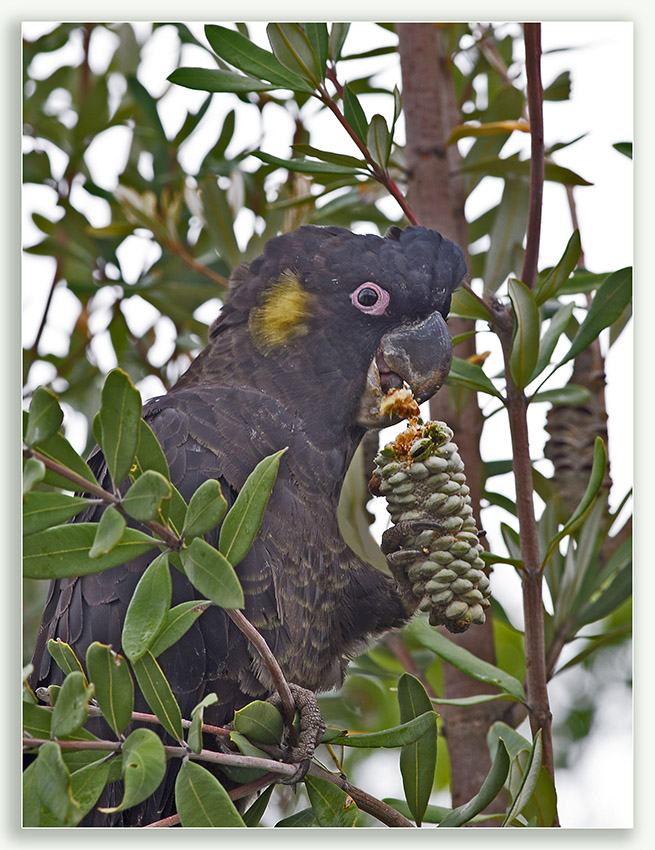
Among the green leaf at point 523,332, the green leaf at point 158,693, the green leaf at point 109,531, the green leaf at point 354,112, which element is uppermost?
the green leaf at point 354,112

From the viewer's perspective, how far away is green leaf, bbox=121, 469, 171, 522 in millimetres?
928

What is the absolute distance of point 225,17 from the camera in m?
1.56

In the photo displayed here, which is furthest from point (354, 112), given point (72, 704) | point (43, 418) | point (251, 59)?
point (72, 704)

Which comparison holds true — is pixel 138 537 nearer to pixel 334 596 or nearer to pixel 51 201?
pixel 334 596

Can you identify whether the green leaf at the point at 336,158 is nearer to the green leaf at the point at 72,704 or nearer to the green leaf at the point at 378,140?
the green leaf at the point at 378,140


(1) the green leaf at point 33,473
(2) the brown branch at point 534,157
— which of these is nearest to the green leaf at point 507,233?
(2) the brown branch at point 534,157

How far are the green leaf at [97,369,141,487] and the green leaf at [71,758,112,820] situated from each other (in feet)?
1.08

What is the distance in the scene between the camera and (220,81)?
56.0 inches

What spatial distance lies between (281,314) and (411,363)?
0.76 ft

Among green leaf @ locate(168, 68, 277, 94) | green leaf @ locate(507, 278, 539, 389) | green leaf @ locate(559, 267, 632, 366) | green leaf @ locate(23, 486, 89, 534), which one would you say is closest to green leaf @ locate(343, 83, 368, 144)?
green leaf @ locate(168, 68, 277, 94)

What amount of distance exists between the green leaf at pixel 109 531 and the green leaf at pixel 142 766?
0.22 metres

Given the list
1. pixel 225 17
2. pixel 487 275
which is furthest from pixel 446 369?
pixel 225 17

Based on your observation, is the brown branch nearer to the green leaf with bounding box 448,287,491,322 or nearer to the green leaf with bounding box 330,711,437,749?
the green leaf with bounding box 448,287,491,322

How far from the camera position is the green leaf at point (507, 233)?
1636 millimetres
